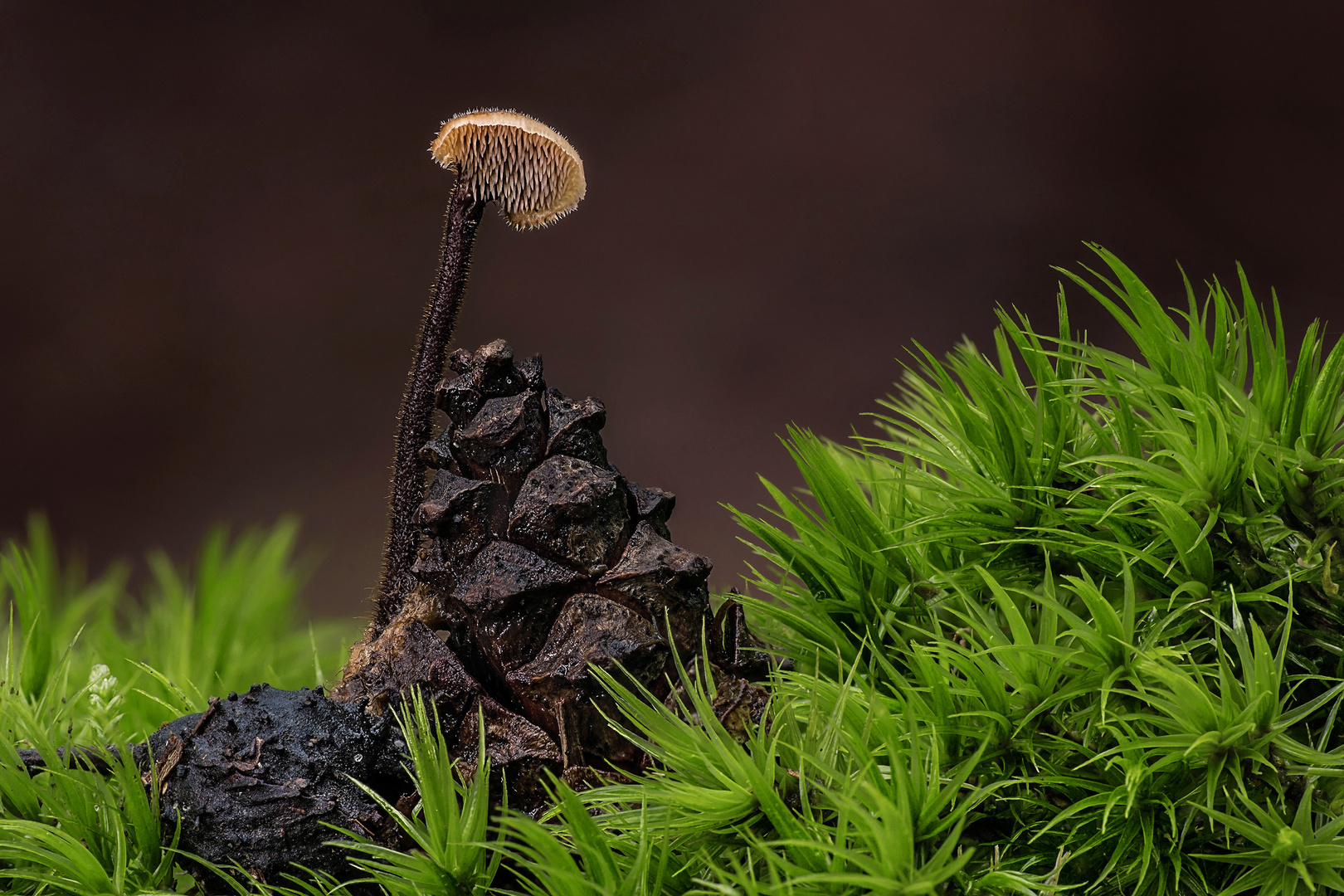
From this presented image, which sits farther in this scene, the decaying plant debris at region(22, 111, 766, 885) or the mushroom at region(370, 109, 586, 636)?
the mushroom at region(370, 109, 586, 636)

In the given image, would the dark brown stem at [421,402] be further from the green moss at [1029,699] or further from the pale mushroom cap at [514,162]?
the green moss at [1029,699]

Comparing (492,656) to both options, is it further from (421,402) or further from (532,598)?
(421,402)

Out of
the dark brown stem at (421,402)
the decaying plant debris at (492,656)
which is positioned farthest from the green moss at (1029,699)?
the dark brown stem at (421,402)

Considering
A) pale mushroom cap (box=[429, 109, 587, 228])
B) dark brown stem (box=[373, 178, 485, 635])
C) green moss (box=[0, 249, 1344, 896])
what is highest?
pale mushroom cap (box=[429, 109, 587, 228])

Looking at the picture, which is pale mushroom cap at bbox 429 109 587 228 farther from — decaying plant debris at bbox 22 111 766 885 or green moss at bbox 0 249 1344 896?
green moss at bbox 0 249 1344 896

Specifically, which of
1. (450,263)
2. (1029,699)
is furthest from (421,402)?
(1029,699)

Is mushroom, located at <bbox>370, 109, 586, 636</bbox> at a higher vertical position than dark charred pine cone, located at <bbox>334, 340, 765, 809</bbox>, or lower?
higher

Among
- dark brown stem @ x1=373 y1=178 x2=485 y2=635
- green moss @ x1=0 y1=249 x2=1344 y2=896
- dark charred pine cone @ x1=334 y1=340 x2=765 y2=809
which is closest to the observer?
green moss @ x1=0 y1=249 x2=1344 y2=896

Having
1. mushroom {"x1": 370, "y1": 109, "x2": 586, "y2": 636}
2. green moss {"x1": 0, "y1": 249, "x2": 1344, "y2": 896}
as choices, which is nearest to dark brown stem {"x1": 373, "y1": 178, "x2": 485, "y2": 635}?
mushroom {"x1": 370, "y1": 109, "x2": 586, "y2": 636}

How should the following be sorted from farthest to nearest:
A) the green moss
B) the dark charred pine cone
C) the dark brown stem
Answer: the dark brown stem, the dark charred pine cone, the green moss
